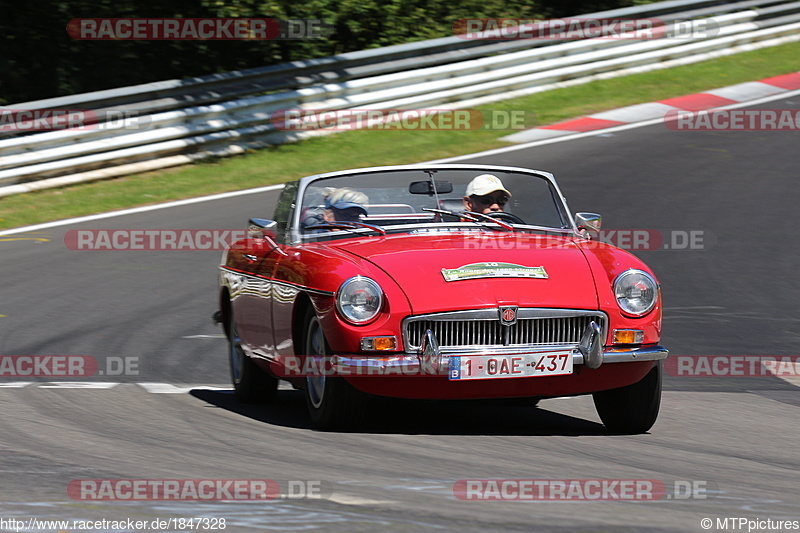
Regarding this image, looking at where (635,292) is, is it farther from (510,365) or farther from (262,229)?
(262,229)

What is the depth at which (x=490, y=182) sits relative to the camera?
23.8 feet

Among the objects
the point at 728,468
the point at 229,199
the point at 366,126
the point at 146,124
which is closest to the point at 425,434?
the point at 728,468

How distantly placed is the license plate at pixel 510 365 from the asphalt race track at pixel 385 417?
31 centimetres

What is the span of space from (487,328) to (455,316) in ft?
0.56

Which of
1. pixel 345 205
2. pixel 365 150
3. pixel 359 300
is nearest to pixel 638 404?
pixel 359 300

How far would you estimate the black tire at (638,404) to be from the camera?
6211 millimetres

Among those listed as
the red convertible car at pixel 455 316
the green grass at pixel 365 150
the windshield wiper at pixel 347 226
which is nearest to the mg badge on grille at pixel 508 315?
the red convertible car at pixel 455 316

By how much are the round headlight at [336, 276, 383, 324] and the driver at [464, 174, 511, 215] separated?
1.47m

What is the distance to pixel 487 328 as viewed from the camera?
586 cm

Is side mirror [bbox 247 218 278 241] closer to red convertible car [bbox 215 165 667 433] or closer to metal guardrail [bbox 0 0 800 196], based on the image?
red convertible car [bbox 215 165 667 433]

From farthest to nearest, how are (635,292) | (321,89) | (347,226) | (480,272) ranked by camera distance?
(321,89)
(347,226)
(635,292)
(480,272)

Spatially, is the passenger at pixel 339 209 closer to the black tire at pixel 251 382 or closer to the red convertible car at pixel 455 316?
the red convertible car at pixel 455 316

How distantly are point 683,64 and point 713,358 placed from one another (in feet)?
39.0

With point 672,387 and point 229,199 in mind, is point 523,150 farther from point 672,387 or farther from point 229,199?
point 672,387
